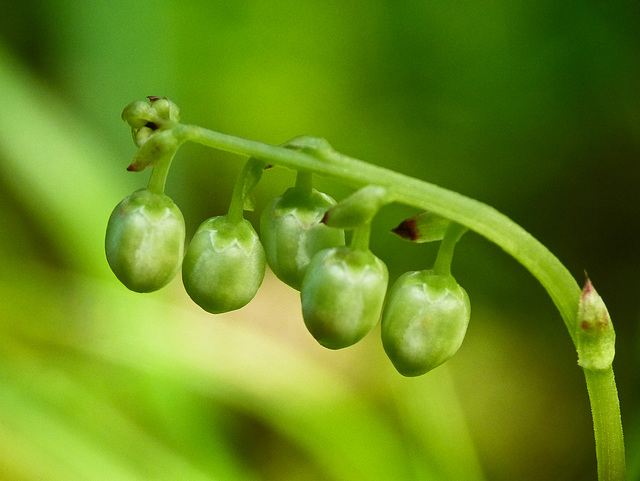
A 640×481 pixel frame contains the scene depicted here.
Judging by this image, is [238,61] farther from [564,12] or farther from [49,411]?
[49,411]

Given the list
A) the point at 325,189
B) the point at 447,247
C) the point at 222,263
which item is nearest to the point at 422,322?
the point at 447,247

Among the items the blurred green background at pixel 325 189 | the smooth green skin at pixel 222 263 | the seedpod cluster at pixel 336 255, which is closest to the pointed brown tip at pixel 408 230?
the seedpod cluster at pixel 336 255

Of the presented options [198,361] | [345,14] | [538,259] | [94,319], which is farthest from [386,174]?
[345,14]

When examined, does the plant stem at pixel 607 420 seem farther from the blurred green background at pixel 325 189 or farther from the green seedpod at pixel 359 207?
the blurred green background at pixel 325 189

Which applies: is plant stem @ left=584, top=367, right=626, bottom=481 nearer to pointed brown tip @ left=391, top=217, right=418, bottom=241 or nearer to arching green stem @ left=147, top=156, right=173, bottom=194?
pointed brown tip @ left=391, top=217, right=418, bottom=241

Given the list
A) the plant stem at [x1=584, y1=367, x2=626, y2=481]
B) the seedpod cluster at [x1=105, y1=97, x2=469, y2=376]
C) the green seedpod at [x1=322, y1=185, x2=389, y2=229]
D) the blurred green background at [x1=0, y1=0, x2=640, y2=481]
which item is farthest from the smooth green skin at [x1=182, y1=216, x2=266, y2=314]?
the blurred green background at [x1=0, y1=0, x2=640, y2=481]

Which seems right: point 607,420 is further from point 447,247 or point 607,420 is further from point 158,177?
point 158,177
